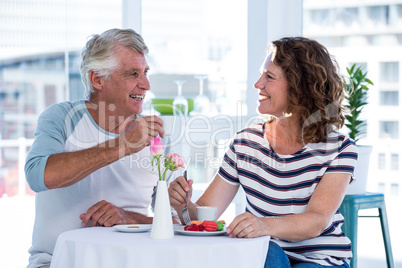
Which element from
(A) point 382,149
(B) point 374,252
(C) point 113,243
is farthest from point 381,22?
(C) point 113,243

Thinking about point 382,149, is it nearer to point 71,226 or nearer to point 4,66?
point 71,226

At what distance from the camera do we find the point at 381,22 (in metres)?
3.35

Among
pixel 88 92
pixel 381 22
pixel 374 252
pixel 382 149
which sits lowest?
pixel 374 252

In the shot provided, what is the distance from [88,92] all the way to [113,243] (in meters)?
1.07

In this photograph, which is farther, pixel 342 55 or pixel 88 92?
pixel 342 55

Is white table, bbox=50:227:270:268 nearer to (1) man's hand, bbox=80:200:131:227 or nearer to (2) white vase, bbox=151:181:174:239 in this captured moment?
(2) white vase, bbox=151:181:174:239

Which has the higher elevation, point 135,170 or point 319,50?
point 319,50

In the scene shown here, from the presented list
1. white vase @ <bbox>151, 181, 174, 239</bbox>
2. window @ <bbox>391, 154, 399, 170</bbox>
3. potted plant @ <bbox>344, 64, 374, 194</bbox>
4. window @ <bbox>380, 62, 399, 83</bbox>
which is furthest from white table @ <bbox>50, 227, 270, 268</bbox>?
window @ <bbox>380, 62, 399, 83</bbox>

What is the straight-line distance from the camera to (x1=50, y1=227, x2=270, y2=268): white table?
1.46 m

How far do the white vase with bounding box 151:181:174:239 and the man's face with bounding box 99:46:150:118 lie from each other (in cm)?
77

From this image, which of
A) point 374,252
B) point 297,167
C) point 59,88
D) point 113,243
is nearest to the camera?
point 113,243

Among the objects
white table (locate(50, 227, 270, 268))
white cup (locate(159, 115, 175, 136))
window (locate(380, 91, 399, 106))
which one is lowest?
white table (locate(50, 227, 270, 268))

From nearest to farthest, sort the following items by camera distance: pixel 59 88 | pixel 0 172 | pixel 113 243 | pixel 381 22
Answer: pixel 113 243
pixel 381 22
pixel 0 172
pixel 59 88

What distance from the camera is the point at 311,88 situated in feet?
6.98
